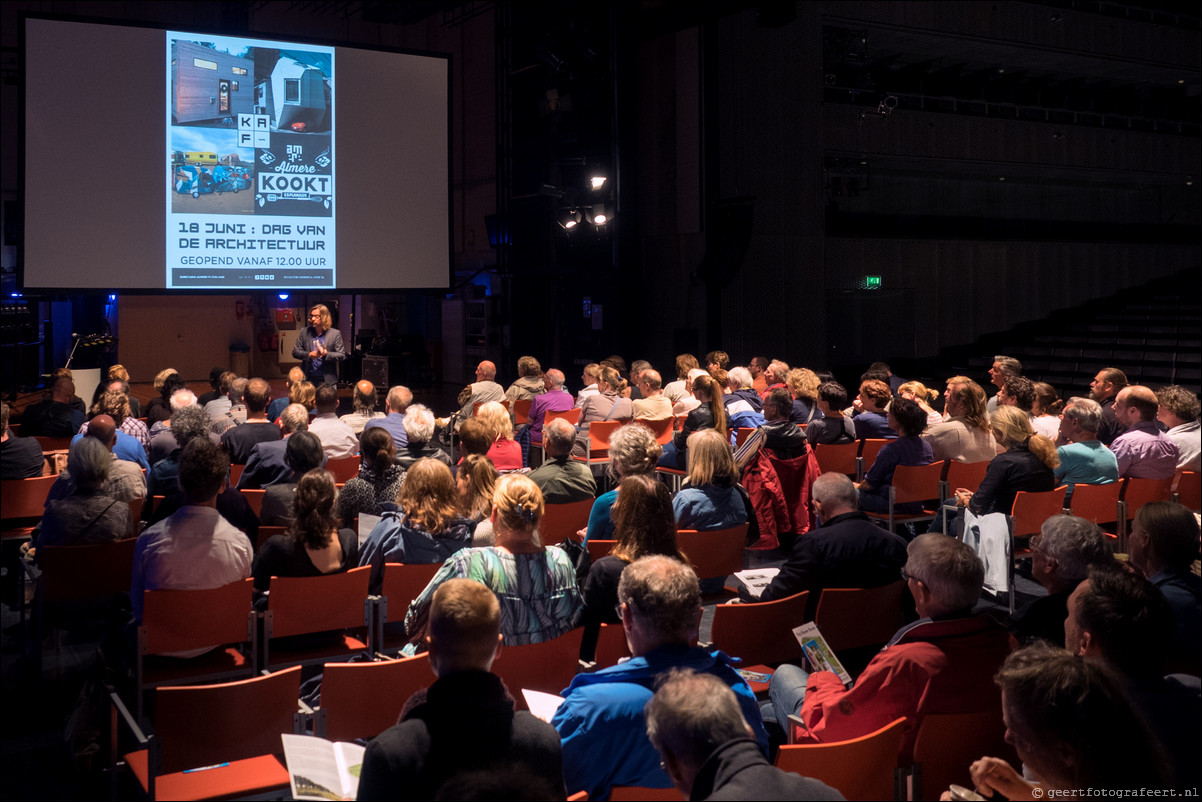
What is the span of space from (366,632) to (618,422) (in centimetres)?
457

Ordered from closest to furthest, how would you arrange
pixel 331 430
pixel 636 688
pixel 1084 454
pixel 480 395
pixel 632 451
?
pixel 636 688
pixel 632 451
pixel 1084 454
pixel 331 430
pixel 480 395

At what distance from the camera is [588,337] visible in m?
14.9

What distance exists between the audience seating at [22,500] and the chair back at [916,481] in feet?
17.6

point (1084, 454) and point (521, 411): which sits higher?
point (521, 411)

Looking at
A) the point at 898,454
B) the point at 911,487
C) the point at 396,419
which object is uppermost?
the point at 396,419

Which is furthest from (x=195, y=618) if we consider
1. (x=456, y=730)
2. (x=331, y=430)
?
(x=331, y=430)

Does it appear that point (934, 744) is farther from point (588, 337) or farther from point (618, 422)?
point (588, 337)

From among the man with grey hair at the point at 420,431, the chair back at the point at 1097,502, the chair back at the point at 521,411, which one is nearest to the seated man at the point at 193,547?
the man with grey hair at the point at 420,431

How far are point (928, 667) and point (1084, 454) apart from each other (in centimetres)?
432

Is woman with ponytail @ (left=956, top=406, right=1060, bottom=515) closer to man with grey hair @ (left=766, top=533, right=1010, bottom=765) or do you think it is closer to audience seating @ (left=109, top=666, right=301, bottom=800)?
man with grey hair @ (left=766, top=533, right=1010, bottom=765)

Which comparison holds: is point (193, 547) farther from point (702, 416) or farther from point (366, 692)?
point (702, 416)

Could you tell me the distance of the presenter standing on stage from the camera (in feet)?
35.7

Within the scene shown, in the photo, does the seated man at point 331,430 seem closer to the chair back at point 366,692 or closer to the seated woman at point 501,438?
the seated woman at point 501,438

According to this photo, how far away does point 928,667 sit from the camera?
2.78 meters
